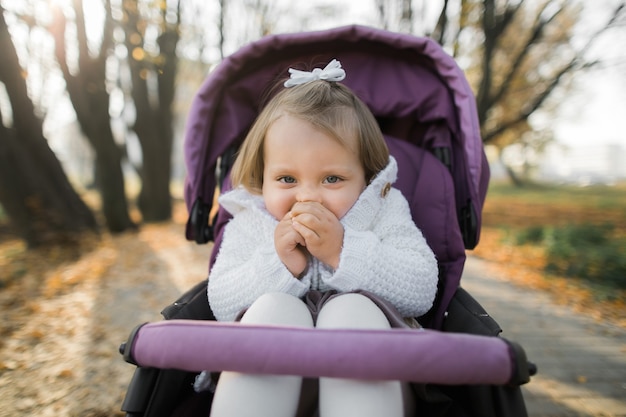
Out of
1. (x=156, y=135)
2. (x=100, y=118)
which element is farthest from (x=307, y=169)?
(x=156, y=135)

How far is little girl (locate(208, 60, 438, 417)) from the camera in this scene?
132 cm

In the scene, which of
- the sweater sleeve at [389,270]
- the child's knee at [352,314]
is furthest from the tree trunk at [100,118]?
the child's knee at [352,314]

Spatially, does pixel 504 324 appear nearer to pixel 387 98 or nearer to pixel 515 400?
pixel 387 98

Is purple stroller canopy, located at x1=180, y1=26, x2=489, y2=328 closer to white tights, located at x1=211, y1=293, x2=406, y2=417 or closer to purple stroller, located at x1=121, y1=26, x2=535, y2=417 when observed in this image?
purple stroller, located at x1=121, y1=26, x2=535, y2=417

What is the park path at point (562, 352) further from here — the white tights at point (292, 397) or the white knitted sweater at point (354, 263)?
the white tights at point (292, 397)

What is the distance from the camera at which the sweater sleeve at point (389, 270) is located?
133cm

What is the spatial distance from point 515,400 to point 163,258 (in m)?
5.08

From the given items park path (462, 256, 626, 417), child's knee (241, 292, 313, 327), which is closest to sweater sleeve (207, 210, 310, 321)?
child's knee (241, 292, 313, 327)

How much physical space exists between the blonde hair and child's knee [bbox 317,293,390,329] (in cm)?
56

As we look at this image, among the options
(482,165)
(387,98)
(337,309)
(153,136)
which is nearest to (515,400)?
(337,309)

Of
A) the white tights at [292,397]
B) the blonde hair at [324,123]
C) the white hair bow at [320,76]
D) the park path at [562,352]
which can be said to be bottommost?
the park path at [562,352]

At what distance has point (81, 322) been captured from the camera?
3.15m

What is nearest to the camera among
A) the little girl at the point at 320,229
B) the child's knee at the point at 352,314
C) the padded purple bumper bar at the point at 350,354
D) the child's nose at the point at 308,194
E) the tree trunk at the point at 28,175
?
the padded purple bumper bar at the point at 350,354

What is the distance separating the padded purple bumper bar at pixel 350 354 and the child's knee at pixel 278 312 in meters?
0.24
